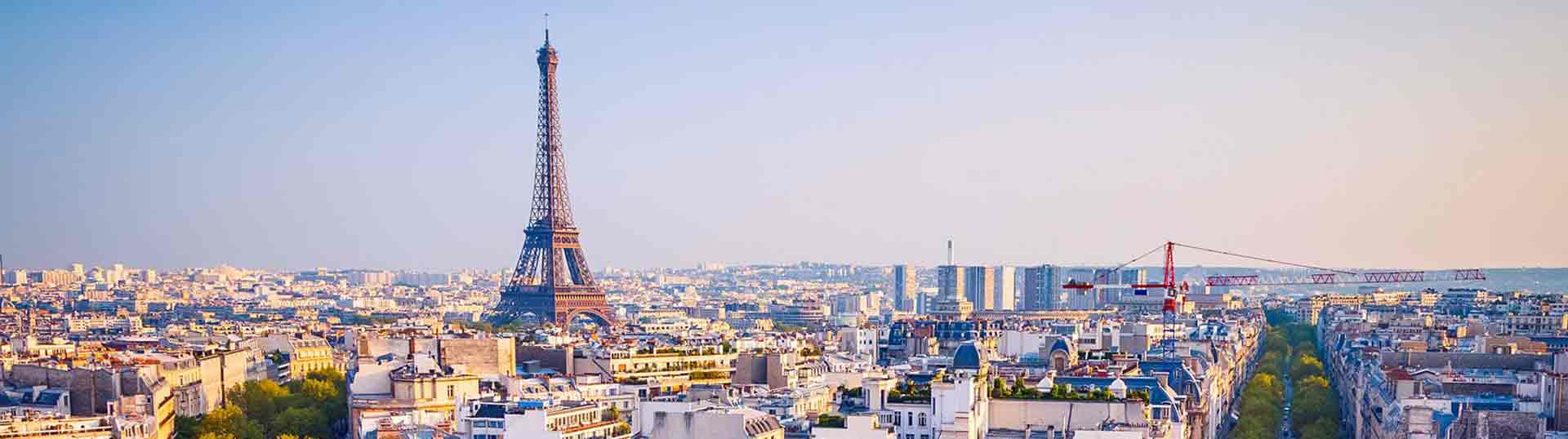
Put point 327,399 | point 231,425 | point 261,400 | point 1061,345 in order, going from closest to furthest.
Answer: point 231,425 → point 261,400 → point 327,399 → point 1061,345

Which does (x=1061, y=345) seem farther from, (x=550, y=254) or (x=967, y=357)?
(x=550, y=254)

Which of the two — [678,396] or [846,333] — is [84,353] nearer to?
[678,396]

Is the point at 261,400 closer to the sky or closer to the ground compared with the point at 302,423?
closer to the sky

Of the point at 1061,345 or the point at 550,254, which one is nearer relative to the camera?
the point at 1061,345

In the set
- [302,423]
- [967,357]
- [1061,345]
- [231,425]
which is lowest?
[302,423]

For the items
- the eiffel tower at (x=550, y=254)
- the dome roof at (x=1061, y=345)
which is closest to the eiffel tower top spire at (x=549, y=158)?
the eiffel tower at (x=550, y=254)

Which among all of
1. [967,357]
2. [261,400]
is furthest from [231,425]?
[967,357]

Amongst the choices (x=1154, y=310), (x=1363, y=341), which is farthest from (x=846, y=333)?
(x=1154, y=310)
